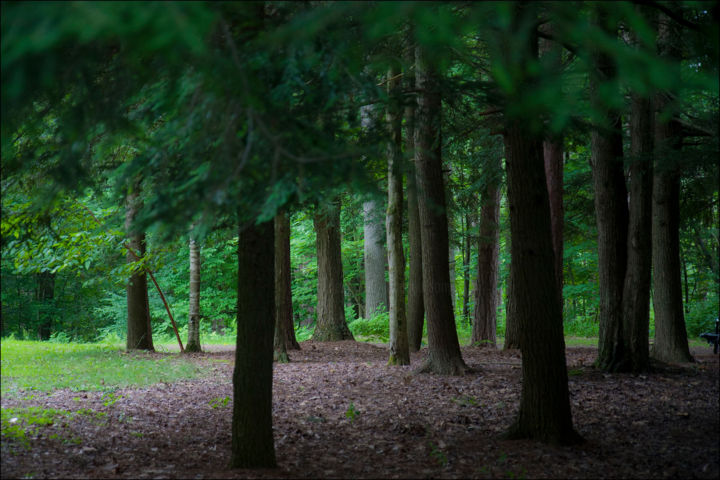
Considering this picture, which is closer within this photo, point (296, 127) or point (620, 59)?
point (620, 59)

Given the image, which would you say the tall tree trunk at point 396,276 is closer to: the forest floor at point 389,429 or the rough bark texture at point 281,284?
the forest floor at point 389,429

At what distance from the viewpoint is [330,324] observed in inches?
676

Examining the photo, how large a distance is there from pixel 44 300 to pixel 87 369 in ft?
56.5

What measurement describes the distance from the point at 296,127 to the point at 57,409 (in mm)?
5280

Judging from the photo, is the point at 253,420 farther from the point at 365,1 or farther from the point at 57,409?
the point at 365,1

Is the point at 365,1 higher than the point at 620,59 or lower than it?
higher

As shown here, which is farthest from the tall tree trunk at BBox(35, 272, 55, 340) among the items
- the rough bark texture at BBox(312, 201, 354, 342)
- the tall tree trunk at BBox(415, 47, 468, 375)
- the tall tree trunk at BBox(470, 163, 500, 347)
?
the tall tree trunk at BBox(415, 47, 468, 375)

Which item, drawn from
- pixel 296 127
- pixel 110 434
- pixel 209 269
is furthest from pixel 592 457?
pixel 209 269

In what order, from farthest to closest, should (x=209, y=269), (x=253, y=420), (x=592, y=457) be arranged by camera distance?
(x=209, y=269) → (x=592, y=457) → (x=253, y=420)

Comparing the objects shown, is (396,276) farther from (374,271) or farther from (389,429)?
(374,271)

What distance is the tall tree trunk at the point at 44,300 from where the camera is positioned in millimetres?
24391

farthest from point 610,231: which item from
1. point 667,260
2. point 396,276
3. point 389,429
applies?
point 389,429

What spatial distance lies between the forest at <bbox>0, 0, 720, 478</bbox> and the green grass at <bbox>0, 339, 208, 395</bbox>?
71 millimetres

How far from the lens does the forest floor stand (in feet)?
18.6
